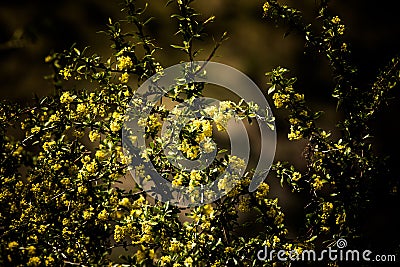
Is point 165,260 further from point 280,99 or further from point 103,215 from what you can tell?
point 280,99

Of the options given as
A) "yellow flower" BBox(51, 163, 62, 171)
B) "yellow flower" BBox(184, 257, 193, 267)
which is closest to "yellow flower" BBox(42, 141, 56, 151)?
"yellow flower" BBox(51, 163, 62, 171)

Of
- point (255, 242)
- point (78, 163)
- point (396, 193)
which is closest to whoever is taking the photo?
point (255, 242)

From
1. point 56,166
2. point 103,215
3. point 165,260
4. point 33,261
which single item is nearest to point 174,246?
point 165,260

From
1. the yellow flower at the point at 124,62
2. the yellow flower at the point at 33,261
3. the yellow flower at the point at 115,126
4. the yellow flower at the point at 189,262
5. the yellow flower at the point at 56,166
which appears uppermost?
the yellow flower at the point at 124,62

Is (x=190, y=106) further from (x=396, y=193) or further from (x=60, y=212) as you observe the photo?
(x=396, y=193)

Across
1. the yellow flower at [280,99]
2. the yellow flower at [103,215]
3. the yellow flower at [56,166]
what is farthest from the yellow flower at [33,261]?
the yellow flower at [280,99]

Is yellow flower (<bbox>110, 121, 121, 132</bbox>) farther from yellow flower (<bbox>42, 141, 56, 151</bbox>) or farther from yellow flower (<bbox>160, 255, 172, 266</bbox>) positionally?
yellow flower (<bbox>160, 255, 172, 266</bbox>)

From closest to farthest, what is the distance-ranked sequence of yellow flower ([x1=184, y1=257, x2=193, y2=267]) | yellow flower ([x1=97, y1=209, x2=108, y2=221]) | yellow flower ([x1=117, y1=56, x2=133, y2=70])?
yellow flower ([x1=184, y1=257, x2=193, y2=267])
yellow flower ([x1=97, y1=209, x2=108, y2=221])
yellow flower ([x1=117, y1=56, x2=133, y2=70])

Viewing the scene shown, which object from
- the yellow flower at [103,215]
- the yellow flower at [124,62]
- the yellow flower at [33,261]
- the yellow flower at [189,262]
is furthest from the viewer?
the yellow flower at [124,62]

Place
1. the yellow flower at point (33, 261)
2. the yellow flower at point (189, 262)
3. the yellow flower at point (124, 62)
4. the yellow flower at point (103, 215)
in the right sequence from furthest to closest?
the yellow flower at point (124, 62) → the yellow flower at point (103, 215) → the yellow flower at point (189, 262) → the yellow flower at point (33, 261)

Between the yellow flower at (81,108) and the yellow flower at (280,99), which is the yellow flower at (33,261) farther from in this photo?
the yellow flower at (280,99)

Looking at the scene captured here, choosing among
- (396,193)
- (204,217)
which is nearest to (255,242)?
(204,217)
